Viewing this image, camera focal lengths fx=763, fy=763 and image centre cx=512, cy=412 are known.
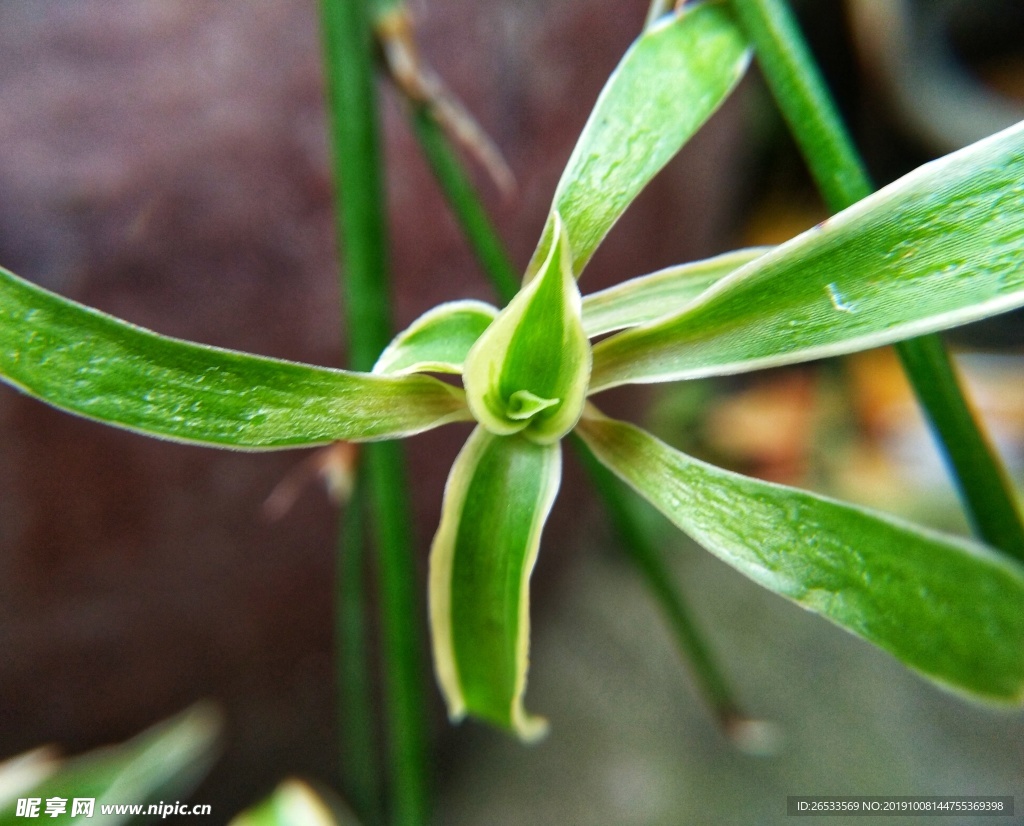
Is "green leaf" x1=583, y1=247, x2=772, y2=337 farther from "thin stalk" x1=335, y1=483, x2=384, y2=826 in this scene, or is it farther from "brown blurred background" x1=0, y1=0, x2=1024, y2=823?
"brown blurred background" x1=0, y1=0, x2=1024, y2=823

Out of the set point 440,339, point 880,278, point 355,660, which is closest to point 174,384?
point 440,339

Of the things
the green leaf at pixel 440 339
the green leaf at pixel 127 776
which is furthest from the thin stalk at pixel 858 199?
the green leaf at pixel 127 776

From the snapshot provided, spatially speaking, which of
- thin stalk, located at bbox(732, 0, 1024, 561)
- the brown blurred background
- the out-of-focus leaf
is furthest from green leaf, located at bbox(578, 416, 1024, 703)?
the brown blurred background

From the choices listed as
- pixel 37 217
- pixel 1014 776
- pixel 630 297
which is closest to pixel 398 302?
pixel 37 217

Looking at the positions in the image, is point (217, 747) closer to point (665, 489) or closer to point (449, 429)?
point (449, 429)

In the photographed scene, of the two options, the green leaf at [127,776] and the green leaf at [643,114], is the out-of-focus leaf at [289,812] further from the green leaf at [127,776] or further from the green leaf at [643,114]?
the green leaf at [643,114]

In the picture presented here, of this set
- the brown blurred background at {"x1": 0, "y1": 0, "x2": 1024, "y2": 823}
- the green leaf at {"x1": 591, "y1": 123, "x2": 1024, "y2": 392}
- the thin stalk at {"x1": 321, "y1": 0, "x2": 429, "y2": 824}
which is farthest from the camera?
the brown blurred background at {"x1": 0, "y1": 0, "x2": 1024, "y2": 823}
